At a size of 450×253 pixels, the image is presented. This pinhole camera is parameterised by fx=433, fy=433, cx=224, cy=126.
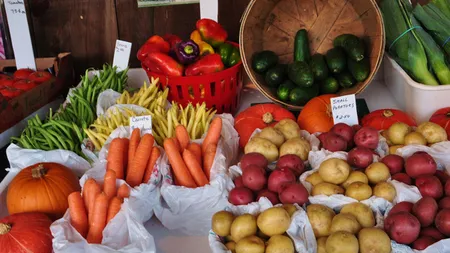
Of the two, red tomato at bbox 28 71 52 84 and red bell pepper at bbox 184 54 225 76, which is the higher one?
red bell pepper at bbox 184 54 225 76

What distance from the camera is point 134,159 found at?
1.42 metres

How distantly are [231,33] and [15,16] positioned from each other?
1121 millimetres

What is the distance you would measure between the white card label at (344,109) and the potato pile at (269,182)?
0.34 metres

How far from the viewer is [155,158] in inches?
56.7

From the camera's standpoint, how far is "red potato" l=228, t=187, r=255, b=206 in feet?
3.89

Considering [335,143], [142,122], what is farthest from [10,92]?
[335,143]

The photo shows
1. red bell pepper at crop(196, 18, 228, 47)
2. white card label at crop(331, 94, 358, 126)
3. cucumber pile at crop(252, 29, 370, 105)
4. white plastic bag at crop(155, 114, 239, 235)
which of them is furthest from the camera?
red bell pepper at crop(196, 18, 228, 47)

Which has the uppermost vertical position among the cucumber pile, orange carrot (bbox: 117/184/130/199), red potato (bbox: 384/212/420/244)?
the cucumber pile

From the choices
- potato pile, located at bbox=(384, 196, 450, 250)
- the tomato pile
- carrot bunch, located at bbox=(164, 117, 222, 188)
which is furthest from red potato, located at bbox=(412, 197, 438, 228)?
the tomato pile

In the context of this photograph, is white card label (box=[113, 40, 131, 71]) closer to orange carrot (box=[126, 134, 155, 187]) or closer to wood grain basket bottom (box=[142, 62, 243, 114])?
wood grain basket bottom (box=[142, 62, 243, 114])

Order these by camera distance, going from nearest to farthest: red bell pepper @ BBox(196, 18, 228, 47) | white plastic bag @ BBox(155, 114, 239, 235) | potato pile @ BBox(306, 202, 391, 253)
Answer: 1. potato pile @ BBox(306, 202, 391, 253)
2. white plastic bag @ BBox(155, 114, 239, 235)
3. red bell pepper @ BBox(196, 18, 228, 47)

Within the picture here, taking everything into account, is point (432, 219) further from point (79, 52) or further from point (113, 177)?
point (79, 52)

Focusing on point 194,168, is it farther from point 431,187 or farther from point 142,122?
point 431,187

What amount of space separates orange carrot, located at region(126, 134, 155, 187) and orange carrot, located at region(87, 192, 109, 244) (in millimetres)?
186
